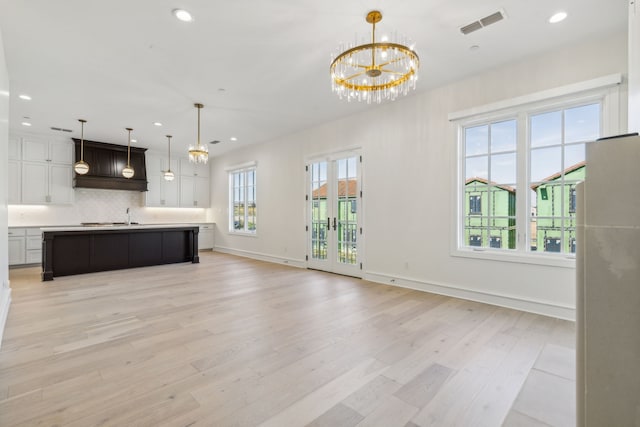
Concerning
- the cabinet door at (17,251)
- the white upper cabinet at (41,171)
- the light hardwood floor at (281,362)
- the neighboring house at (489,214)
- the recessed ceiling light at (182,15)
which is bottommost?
the light hardwood floor at (281,362)

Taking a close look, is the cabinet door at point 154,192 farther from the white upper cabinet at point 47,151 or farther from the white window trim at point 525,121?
the white window trim at point 525,121

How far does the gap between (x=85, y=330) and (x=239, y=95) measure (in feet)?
12.4

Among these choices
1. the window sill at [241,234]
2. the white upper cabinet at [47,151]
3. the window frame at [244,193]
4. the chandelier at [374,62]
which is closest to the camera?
the chandelier at [374,62]

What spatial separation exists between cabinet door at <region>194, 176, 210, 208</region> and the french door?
15.9ft

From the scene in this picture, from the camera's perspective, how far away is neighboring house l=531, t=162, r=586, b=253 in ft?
11.6

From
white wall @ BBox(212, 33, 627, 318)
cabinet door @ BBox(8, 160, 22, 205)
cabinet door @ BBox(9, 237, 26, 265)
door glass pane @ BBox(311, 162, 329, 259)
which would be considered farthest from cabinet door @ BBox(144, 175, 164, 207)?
door glass pane @ BBox(311, 162, 329, 259)

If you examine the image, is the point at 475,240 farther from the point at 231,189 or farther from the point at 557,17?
the point at 231,189

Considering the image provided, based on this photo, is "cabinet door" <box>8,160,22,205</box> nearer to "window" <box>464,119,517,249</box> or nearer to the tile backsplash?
the tile backsplash

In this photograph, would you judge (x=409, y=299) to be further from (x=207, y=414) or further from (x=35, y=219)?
(x=35, y=219)

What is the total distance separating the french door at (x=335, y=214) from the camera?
18.9ft

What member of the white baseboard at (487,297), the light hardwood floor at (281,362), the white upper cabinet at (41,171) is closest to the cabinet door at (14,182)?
the white upper cabinet at (41,171)

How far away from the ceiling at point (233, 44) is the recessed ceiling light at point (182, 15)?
0.19ft

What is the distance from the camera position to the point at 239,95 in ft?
16.1

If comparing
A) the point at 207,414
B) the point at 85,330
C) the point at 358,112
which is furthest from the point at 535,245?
the point at 85,330
